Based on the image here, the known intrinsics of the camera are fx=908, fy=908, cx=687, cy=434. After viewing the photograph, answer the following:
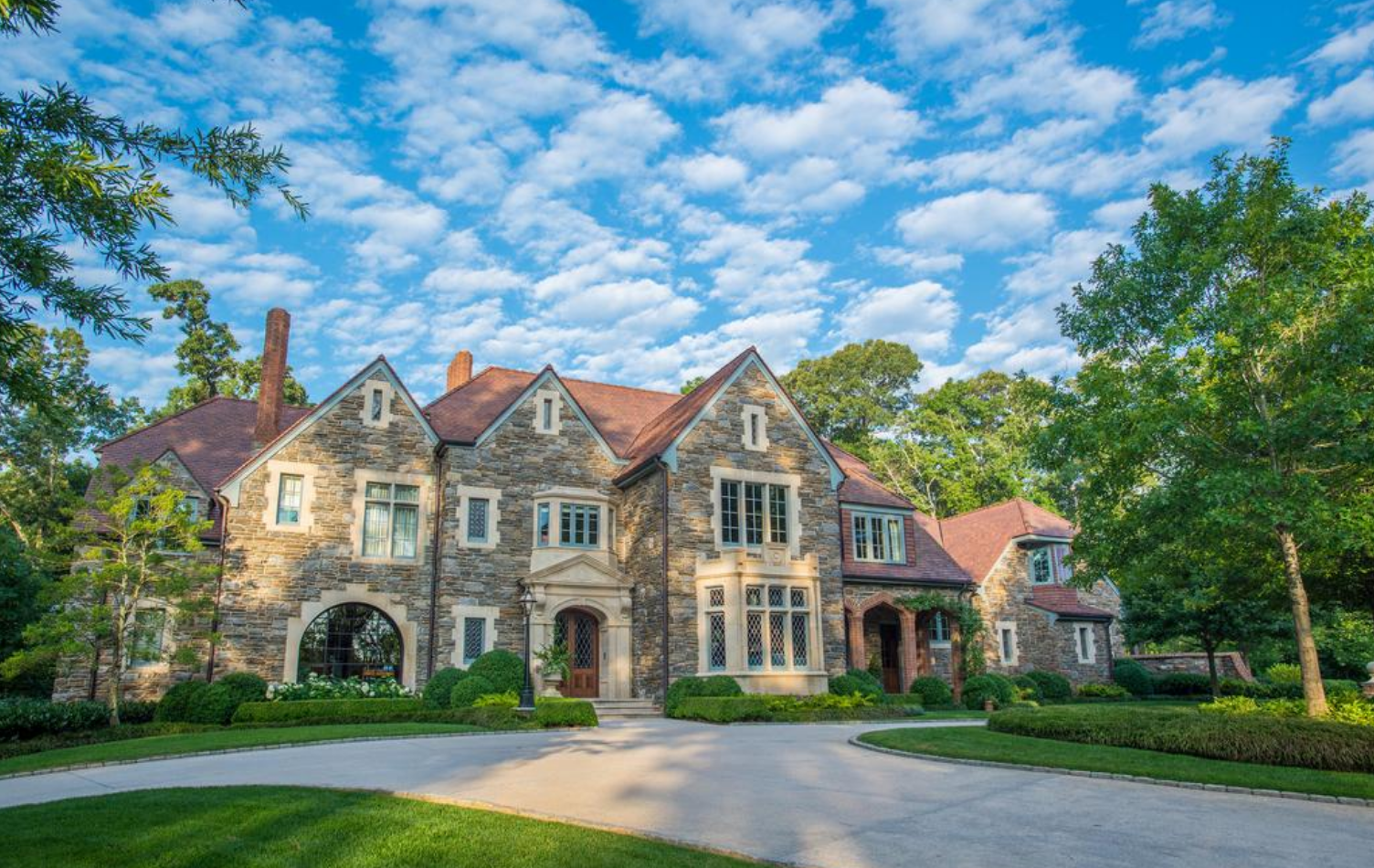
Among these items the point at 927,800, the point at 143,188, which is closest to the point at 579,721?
the point at 927,800

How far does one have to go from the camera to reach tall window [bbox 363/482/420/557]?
25172 mm

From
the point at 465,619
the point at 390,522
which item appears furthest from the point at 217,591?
the point at 465,619

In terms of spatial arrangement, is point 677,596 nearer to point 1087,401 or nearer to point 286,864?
point 1087,401

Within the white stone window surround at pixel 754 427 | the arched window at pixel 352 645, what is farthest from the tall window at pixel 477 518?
the white stone window surround at pixel 754 427

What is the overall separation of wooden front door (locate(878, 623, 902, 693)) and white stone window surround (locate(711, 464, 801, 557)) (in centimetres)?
678

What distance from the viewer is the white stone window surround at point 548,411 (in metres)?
27.3

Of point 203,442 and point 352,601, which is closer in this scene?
point 352,601

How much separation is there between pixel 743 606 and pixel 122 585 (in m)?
14.9

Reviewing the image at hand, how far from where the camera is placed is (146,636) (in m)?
22.0

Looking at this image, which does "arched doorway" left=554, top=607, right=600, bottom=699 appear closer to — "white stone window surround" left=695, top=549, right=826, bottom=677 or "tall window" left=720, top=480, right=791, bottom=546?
"white stone window surround" left=695, top=549, right=826, bottom=677

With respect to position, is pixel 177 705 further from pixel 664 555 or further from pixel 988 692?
pixel 988 692

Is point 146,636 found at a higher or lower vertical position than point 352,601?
lower

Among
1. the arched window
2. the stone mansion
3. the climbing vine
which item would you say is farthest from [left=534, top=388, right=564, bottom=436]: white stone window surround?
the climbing vine

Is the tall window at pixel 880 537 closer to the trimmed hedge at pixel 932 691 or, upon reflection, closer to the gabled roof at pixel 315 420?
the trimmed hedge at pixel 932 691
